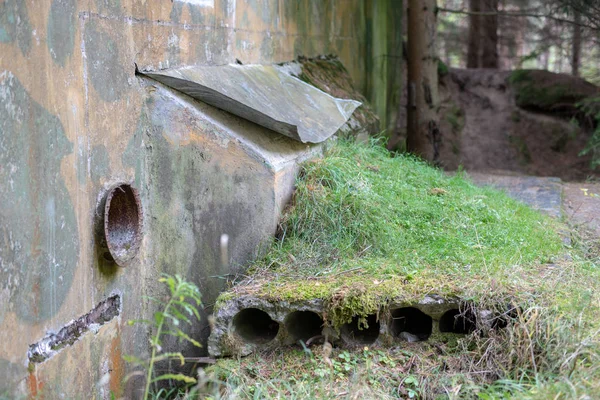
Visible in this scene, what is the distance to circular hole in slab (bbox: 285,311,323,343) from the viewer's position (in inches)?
163

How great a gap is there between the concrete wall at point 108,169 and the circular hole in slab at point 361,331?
33.8 inches

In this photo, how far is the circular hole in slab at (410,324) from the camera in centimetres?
406

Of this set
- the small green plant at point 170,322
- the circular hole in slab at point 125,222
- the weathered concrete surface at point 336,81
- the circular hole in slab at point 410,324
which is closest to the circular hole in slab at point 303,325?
the circular hole in slab at point 410,324

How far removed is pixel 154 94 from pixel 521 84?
8.27 m

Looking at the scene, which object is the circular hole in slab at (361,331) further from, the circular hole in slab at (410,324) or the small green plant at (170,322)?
the small green plant at (170,322)

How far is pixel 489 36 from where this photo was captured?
42.6 ft

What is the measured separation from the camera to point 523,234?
4.96 meters

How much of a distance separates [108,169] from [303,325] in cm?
151

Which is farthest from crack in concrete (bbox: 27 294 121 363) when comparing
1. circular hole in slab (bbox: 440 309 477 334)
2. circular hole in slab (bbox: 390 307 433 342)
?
→ circular hole in slab (bbox: 440 309 477 334)

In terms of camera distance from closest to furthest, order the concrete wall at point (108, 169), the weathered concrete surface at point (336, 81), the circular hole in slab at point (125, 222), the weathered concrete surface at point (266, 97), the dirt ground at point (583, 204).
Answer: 1. the concrete wall at point (108, 169)
2. the circular hole in slab at point (125, 222)
3. the weathered concrete surface at point (266, 97)
4. the dirt ground at point (583, 204)
5. the weathered concrete surface at point (336, 81)

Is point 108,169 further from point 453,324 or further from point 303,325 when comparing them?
point 453,324

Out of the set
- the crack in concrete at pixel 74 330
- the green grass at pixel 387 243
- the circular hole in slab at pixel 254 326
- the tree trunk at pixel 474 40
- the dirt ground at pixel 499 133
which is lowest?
the circular hole in slab at pixel 254 326

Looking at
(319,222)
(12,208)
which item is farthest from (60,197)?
(319,222)

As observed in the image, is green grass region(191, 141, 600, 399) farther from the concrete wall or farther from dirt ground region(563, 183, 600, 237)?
dirt ground region(563, 183, 600, 237)
